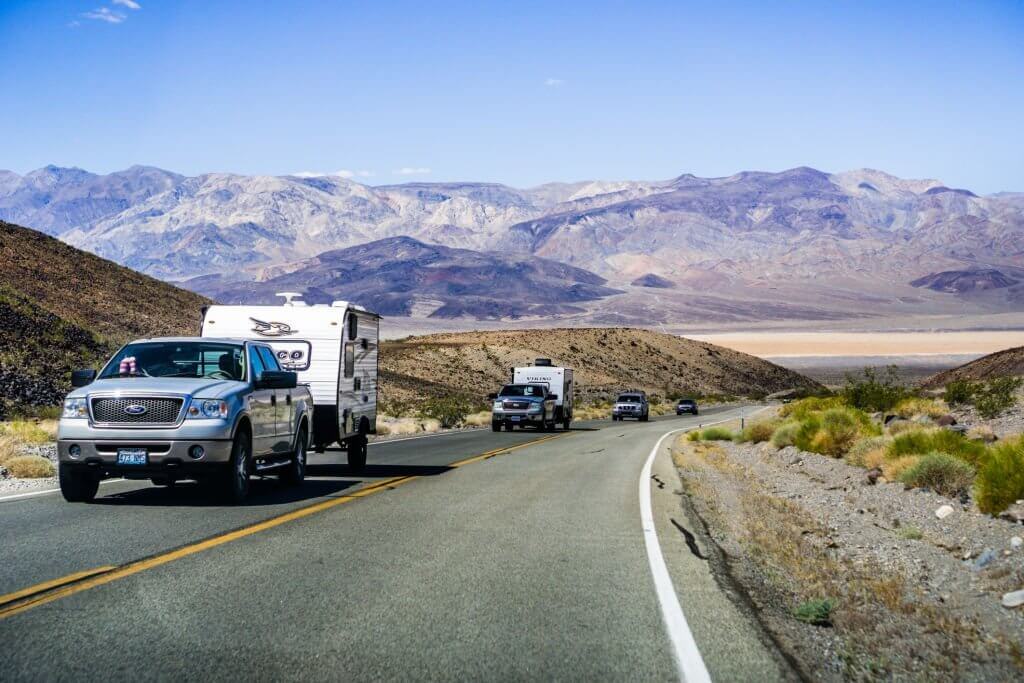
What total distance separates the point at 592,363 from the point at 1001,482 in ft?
377

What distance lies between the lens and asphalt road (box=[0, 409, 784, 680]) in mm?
6234

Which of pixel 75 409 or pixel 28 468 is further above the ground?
pixel 75 409

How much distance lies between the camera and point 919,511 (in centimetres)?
1389

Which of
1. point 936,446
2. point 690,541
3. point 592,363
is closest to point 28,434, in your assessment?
point 690,541

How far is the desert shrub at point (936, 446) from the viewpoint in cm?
1602

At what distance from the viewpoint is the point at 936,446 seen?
17.0m

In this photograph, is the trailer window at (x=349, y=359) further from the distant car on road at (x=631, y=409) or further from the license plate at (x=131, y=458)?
the distant car on road at (x=631, y=409)

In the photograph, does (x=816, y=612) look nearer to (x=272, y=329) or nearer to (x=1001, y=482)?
(x=1001, y=482)

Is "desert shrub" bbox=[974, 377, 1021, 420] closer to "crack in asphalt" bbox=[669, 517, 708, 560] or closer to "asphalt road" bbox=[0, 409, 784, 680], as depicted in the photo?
"asphalt road" bbox=[0, 409, 784, 680]

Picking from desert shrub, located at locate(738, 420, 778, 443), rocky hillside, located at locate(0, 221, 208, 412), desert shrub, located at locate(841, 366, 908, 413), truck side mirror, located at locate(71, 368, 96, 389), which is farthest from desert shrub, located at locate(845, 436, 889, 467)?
rocky hillside, located at locate(0, 221, 208, 412)

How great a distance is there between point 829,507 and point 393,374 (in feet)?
249

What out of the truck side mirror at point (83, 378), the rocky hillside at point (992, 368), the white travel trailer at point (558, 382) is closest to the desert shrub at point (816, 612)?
the truck side mirror at point (83, 378)

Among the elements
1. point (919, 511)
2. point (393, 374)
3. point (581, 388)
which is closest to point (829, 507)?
point (919, 511)

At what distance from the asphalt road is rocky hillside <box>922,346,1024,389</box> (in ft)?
189
